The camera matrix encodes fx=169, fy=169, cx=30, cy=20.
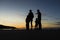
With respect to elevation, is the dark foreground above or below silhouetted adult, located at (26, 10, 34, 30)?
below

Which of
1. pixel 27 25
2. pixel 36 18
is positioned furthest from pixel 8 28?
pixel 36 18

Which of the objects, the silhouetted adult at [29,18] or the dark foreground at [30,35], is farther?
the silhouetted adult at [29,18]

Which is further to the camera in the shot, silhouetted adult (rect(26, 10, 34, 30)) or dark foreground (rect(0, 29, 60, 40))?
silhouetted adult (rect(26, 10, 34, 30))

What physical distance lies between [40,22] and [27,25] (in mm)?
1124

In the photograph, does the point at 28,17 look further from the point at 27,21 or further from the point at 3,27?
the point at 3,27

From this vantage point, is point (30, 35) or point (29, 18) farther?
point (29, 18)

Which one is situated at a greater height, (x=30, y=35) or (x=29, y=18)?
(x=29, y=18)

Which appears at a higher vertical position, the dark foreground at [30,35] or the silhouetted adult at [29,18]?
the silhouetted adult at [29,18]

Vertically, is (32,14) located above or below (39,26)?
above

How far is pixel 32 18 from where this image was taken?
13633 millimetres

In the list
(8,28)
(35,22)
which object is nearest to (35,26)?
(35,22)

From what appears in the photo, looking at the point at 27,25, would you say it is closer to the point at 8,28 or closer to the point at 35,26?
the point at 35,26

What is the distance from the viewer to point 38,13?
1328cm

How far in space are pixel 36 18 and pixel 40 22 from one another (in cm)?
47
